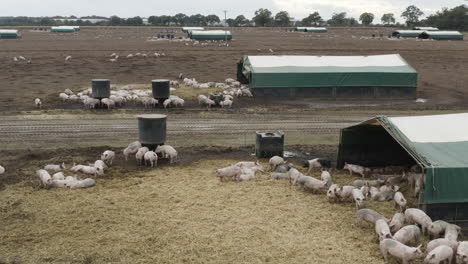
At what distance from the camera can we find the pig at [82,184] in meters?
15.7

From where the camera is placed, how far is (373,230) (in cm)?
1274

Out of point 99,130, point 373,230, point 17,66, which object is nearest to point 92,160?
point 99,130

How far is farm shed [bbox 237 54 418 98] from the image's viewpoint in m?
32.5

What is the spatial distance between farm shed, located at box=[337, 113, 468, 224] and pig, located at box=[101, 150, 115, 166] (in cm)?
786

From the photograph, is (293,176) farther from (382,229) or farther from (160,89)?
(160,89)

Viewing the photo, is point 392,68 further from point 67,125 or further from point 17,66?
point 17,66

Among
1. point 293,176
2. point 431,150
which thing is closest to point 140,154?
point 293,176

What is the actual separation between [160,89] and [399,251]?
64.5ft

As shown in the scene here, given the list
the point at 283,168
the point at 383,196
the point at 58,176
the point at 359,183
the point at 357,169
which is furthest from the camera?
the point at 283,168

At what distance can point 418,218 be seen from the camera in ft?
41.2

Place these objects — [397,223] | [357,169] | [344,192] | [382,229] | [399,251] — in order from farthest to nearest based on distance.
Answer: [357,169]
[344,192]
[397,223]
[382,229]
[399,251]

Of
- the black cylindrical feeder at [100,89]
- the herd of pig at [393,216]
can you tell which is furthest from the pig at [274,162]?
the black cylindrical feeder at [100,89]

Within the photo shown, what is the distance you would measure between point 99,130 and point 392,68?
63.5 ft

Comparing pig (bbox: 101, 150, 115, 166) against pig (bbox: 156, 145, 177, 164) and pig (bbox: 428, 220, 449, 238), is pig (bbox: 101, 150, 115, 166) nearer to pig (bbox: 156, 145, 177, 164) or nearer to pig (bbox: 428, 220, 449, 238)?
pig (bbox: 156, 145, 177, 164)
